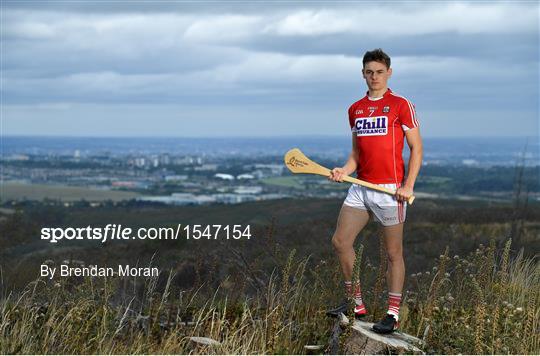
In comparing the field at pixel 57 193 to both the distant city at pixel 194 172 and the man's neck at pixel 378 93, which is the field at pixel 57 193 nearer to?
the distant city at pixel 194 172

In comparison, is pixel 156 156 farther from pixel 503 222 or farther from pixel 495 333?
pixel 495 333

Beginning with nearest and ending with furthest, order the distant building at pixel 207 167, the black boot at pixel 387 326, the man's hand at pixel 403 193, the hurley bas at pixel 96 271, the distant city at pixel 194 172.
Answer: the man's hand at pixel 403 193 < the black boot at pixel 387 326 < the hurley bas at pixel 96 271 < the distant city at pixel 194 172 < the distant building at pixel 207 167

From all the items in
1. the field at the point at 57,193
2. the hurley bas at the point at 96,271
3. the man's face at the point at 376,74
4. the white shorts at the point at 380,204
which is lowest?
the field at the point at 57,193


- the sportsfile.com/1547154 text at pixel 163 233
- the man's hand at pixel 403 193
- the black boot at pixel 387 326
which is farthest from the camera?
the sportsfile.com/1547154 text at pixel 163 233

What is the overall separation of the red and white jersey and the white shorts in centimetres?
11

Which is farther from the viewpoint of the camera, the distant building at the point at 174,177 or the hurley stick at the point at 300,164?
the distant building at the point at 174,177

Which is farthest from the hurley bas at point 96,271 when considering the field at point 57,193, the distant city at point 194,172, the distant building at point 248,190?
the distant building at point 248,190

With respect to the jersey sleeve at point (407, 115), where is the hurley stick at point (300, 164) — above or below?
below

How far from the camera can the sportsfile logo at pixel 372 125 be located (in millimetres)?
7039

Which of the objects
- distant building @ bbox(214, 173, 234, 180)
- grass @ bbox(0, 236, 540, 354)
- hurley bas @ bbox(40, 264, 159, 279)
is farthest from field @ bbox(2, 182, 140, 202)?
grass @ bbox(0, 236, 540, 354)

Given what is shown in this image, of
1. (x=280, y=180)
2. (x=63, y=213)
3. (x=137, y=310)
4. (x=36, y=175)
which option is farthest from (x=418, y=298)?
(x=36, y=175)

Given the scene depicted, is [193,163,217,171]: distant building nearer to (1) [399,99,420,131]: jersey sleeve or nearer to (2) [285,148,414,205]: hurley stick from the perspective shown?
(2) [285,148,414,205]: hurley stick

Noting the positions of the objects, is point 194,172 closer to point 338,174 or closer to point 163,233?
point 163,233

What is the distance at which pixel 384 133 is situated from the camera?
7043mm
